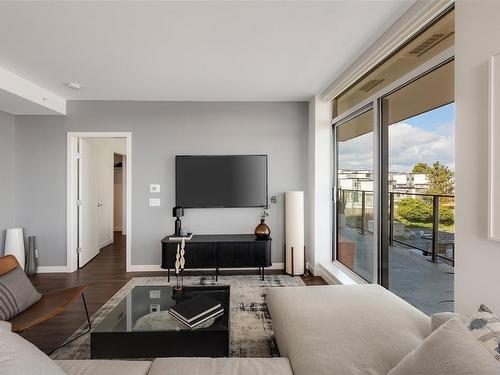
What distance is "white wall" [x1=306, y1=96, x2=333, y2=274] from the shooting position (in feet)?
14.3

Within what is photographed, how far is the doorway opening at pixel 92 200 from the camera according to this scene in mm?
4523

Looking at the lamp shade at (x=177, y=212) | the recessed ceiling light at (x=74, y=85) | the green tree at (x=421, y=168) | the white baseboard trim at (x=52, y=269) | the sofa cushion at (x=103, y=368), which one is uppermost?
the recessed ceiling light at (x=74, y=85)

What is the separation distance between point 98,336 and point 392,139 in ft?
9.59

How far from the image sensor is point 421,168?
8.09ft

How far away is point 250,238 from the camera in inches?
170

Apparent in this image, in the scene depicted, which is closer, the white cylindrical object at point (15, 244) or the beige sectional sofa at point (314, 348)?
the beige sectional sofa at point (314, 348)

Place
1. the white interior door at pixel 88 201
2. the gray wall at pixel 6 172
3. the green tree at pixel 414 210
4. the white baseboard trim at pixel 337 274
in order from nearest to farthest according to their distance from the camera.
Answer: the green tree at pixel 414 210
the white baseboard trim at pixel 337 274
the gray wall at pixel 6 172
the white interior door at pixel 88 201

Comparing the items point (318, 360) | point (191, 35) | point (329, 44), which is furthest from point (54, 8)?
point (318, 360)

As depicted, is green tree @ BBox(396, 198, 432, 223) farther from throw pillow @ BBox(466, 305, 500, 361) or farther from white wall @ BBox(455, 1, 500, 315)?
throw pillow @ BBox(466, 305, 500, 361)

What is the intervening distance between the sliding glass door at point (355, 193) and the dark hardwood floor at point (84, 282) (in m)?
0.62

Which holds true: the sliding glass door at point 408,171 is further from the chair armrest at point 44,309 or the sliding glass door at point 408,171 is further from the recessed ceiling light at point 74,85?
the recessed ceiling light at point 74,85

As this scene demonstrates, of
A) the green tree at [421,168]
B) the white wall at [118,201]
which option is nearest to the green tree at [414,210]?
the green tree at [421,168]

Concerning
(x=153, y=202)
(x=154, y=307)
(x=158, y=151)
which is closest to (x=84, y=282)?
(x=153, y=202)

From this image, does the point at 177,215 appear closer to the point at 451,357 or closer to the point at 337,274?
the point at 337,274
